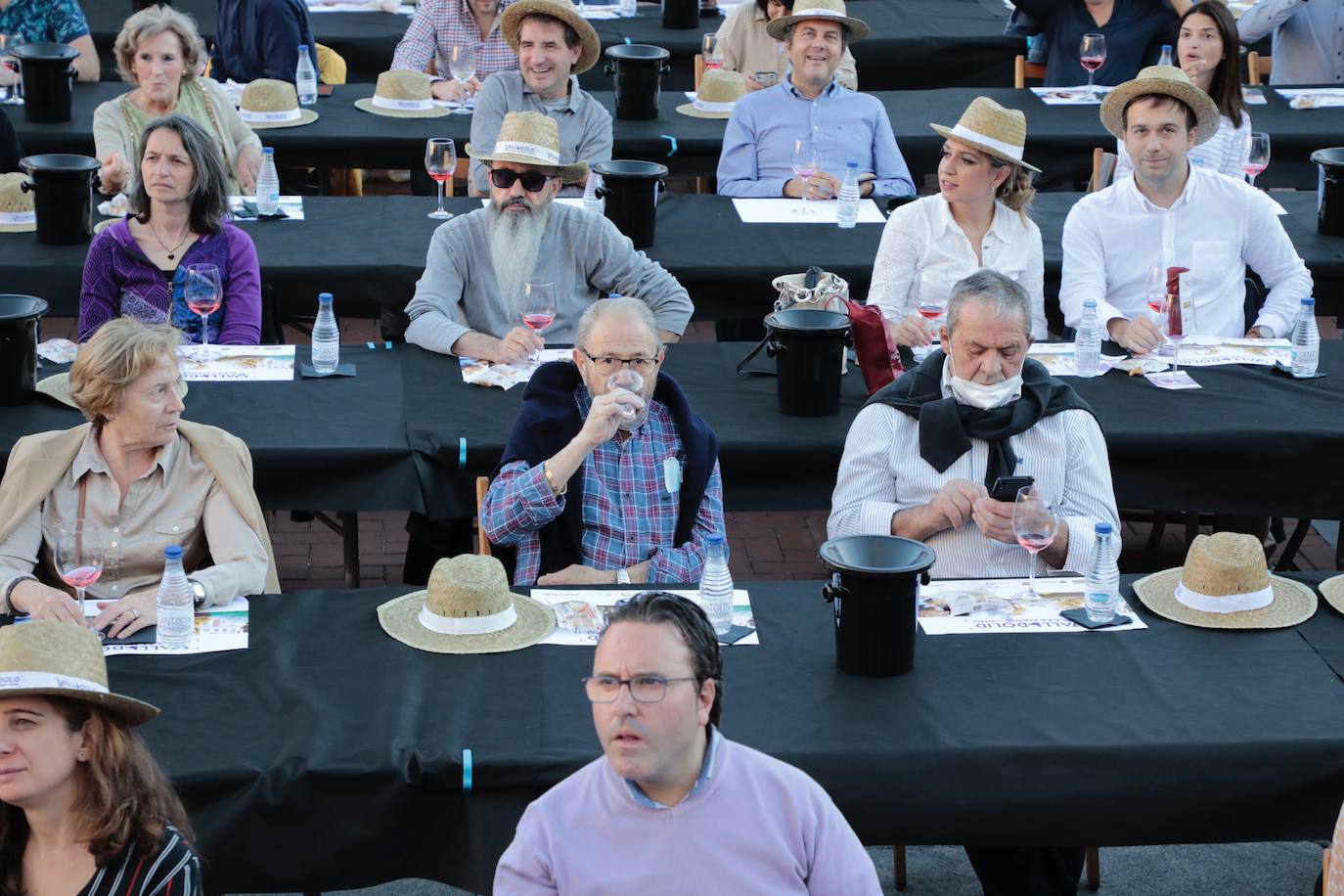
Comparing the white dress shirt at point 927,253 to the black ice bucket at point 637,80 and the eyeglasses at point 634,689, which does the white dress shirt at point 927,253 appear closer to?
the black ice bucket at point 637,80

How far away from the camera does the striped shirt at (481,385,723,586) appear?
177 inches

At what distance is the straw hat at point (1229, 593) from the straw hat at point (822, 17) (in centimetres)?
385

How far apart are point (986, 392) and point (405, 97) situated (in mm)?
4404

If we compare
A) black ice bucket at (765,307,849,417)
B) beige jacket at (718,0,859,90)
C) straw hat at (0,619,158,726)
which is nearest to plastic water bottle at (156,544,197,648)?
straw hat at (0,619,158,726)

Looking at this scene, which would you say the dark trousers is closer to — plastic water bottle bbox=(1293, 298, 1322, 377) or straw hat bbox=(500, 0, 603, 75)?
plastic water bottle bbox=(1293, 298, 1322, 377)

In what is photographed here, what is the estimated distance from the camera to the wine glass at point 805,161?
23.5ft

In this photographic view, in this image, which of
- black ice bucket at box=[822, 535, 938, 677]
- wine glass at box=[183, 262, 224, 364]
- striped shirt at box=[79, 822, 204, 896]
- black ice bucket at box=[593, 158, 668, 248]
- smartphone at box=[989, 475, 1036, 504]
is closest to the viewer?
striped shirt at box=[79, 822, 204, 896]

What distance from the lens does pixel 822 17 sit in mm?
7312

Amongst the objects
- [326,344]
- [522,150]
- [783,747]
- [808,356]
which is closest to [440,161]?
[522,150]

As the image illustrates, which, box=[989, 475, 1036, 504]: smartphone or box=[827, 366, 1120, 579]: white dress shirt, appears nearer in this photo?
box=[989, 475, 1036, 504]: smartphone

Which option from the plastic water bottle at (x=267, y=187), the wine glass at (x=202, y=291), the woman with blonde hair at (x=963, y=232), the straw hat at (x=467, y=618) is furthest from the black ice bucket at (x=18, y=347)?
the woman with blonde hair at (x=963, y=232)

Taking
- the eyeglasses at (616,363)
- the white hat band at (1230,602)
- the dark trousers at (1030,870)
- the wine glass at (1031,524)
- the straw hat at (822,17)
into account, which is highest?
the straw hat at (822,17)

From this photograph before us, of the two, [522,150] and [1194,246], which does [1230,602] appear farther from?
[522,150]

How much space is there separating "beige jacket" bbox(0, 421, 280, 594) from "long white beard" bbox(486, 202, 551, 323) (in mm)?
1573
